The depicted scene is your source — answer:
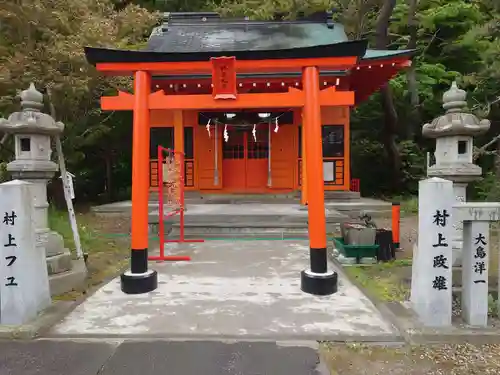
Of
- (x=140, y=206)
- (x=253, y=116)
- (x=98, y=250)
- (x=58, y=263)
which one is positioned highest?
(x=253, y=116)

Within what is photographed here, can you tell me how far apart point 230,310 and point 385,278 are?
2.60m

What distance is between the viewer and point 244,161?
1332 centimetres

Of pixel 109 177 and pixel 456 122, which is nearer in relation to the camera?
pixel 456 122

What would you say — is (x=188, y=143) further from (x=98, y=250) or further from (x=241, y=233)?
(x=98, y=250)

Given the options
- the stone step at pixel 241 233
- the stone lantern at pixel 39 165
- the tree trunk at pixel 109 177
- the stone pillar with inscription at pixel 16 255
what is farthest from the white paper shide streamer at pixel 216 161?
the stone pillar with inscription at pixel 16 255

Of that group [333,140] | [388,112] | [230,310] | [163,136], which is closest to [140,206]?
[230,310]

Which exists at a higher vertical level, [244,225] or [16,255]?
[16,255]

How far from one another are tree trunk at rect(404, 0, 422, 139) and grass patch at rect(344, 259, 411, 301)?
1161 centimetres

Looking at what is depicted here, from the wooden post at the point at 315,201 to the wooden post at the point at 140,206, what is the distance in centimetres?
218

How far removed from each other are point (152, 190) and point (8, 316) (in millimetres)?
8857

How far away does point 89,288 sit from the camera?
17.6 ft

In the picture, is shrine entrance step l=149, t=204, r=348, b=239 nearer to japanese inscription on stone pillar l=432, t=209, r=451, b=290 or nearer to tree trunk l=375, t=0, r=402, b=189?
japanese inscription on stone pillar l=432, t=209, r=451, b=290

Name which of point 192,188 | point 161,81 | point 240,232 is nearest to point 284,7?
point 161,81

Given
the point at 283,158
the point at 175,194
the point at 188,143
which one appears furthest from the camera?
the point at 283,158
